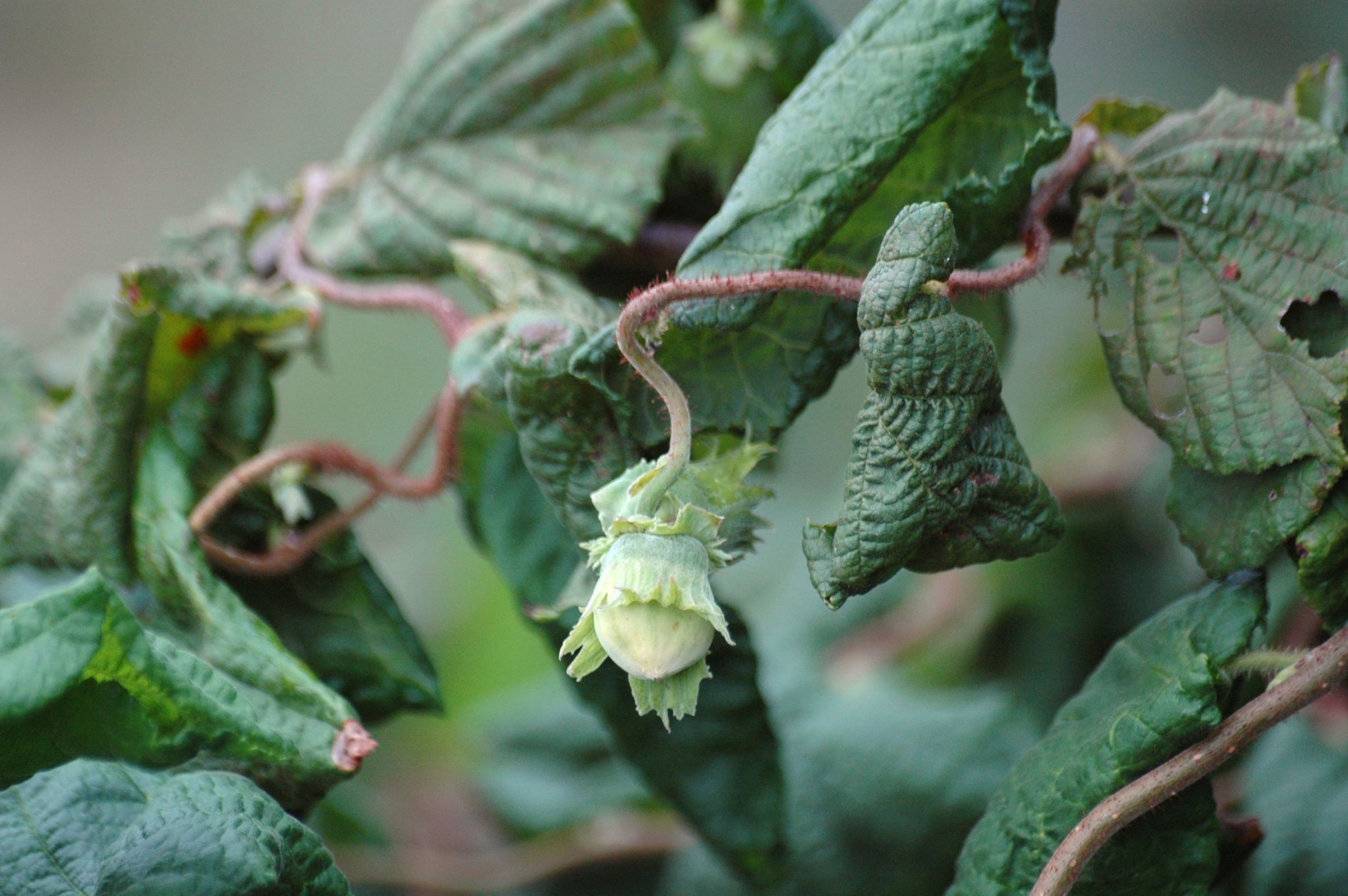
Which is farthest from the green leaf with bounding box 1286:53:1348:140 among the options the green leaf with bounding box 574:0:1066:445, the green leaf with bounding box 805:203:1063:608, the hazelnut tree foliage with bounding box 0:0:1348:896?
the green leaf with bounding box 805:203:1063:608

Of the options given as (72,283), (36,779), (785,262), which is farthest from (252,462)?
(72,283)

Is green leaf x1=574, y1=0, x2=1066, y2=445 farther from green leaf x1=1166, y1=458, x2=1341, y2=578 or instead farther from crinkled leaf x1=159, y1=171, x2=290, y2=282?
crinkled leaf x1=159, y1=171, x2=290, y2=282

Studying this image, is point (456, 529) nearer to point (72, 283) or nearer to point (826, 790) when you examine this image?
point (826, 790)

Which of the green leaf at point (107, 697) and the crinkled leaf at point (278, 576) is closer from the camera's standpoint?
the green leaf at point (107, 697)

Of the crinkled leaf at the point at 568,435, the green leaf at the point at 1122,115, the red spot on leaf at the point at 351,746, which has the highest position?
the green leaf at the point at 1122,115

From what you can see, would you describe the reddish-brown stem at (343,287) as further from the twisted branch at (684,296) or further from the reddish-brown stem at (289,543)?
the twisted branch at (684,296)

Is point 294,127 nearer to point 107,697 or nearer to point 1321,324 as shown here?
point 107,697

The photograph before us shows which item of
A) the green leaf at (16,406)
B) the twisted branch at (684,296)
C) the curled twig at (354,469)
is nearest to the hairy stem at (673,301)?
the twisted branch at (684,296)
